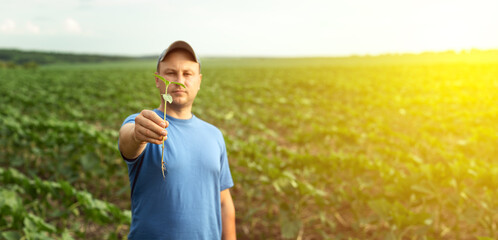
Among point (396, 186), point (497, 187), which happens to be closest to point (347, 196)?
point (396, 186)

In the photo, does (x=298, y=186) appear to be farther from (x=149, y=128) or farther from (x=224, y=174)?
(x=149, y=128)

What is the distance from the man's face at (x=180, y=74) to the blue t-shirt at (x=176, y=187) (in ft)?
0.54

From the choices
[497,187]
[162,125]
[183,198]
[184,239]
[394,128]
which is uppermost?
[162,125]

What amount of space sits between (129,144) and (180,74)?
1.33 feet

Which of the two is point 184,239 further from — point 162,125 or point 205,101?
point 205,101

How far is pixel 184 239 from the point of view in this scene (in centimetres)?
170

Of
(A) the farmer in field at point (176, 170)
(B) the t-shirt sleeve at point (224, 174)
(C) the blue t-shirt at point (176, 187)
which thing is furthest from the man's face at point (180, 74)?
(B) the t-shirt sleeve at point (224, 174)

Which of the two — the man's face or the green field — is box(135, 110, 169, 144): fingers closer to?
the man's face

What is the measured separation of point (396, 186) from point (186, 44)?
311cm

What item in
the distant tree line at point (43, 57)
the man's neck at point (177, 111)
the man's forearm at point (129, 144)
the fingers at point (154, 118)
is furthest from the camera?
the distant tree line at point (43, 57)

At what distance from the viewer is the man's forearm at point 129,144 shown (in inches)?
57.7

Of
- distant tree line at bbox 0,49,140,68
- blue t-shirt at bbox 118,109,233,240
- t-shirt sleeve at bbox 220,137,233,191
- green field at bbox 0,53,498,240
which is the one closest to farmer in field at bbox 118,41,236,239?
blue t-shirt at bbox 118,109,233,240

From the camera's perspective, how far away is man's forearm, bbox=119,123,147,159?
1466 millimetres

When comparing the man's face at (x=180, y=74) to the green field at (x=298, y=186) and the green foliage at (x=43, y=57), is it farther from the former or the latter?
the green foliage at (x=43, y=57)
